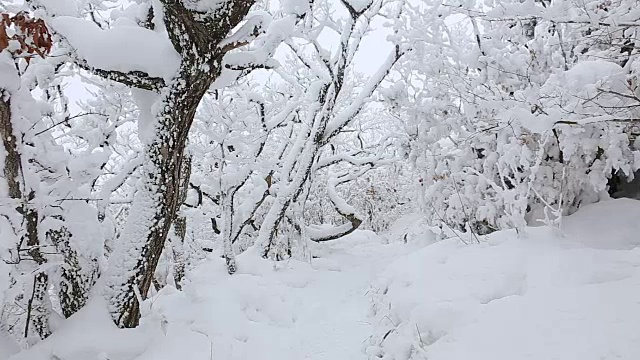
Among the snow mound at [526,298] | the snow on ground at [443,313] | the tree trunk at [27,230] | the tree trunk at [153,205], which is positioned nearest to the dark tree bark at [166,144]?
the tree trunk at [153,205]

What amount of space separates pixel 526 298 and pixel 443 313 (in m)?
0.66

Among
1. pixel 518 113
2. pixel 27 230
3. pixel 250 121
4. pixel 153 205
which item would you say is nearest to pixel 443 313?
pixel 518 113

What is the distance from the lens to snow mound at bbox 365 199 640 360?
2857 mm

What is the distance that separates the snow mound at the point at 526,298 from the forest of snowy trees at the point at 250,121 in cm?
42

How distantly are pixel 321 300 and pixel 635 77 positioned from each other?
16.7 ft

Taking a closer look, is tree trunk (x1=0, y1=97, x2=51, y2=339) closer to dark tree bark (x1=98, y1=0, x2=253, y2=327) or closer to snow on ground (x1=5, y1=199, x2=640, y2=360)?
snow on ground (x1=5, y1=199, x2=640, y2=360)

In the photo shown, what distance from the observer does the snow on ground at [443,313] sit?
3006 mm

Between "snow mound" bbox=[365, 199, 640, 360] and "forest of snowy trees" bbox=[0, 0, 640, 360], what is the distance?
0.42 meters

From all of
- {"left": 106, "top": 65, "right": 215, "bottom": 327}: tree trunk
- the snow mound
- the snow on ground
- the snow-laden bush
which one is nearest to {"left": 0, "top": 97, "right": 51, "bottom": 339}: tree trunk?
the snow on ground

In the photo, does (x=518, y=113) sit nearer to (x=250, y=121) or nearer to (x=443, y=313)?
(x=443, y=313)

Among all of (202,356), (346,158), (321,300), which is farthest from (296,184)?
(202,356)

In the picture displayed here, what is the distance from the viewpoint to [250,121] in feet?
35.1

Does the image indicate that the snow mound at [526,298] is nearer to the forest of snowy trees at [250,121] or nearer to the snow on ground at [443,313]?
the snow on ground at [443,313]

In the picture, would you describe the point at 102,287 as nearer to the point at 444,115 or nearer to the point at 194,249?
the point at 444,115
